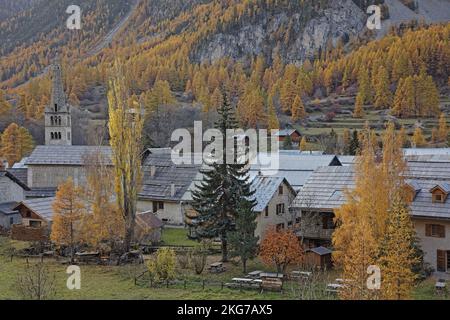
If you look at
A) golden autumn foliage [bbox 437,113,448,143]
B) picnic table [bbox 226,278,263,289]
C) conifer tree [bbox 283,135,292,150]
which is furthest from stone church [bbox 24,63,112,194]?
golden autumn foliage [bbox 437,113,448,143]

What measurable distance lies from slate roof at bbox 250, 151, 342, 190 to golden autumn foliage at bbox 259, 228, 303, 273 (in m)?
20.4

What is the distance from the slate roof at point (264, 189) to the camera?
45.5m

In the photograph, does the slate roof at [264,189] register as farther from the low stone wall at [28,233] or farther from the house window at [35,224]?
the house window at [35,224]

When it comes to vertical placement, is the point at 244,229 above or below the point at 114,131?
below

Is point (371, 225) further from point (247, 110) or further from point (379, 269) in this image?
point (247, 110)

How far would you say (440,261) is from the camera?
36.9 metres

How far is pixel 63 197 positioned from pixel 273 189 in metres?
15.0

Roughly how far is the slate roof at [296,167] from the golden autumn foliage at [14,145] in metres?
40.9

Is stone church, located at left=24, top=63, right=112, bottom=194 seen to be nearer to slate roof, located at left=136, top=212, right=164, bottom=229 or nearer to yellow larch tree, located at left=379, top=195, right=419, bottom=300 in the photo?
slate roof, located at left=136, top=212, right=164, bottom=229

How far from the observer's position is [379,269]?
26.8m

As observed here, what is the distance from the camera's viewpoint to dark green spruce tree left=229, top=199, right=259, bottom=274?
3741 centimetres

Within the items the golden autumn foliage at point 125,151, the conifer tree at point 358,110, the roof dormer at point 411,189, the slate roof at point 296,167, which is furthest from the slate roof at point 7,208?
the conifer tree at point 358,110

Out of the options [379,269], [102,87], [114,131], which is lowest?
[379,269]

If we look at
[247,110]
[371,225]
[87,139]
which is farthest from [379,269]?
[247,110]
